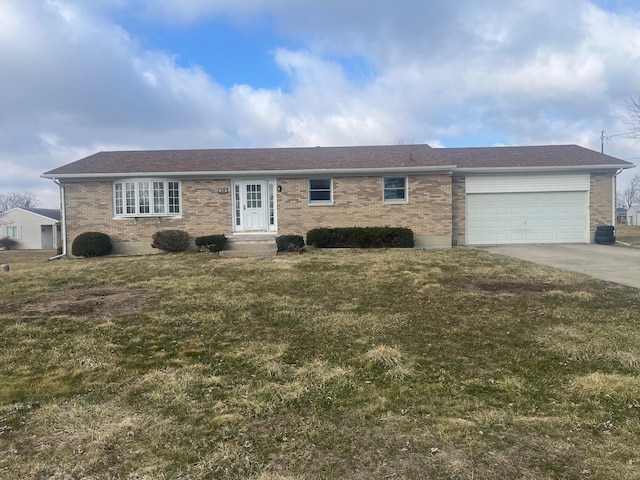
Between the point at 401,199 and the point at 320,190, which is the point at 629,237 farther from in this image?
the point at 320,190

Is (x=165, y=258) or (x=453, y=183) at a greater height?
(x=453, y=183)

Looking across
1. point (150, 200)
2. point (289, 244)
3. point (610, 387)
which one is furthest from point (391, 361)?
point (150, 200)

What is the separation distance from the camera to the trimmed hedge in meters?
15.6

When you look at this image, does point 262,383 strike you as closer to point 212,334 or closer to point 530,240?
point 212,334

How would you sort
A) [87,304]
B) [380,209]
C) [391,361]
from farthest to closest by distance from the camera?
[380,209]
[87,304]
[391,361]

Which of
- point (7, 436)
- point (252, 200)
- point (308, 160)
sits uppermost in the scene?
point (308, 160)

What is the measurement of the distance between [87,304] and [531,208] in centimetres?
1579

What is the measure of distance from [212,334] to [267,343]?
905mm

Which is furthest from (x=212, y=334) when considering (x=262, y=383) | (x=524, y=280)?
(x=524, y=280)

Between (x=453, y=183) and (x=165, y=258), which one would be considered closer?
(x=165, y=258)

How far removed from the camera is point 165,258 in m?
13.9

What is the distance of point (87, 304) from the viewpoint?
764 centimetres

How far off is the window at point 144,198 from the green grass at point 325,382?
8328mm

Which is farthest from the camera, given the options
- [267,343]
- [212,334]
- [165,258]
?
[165,258]
